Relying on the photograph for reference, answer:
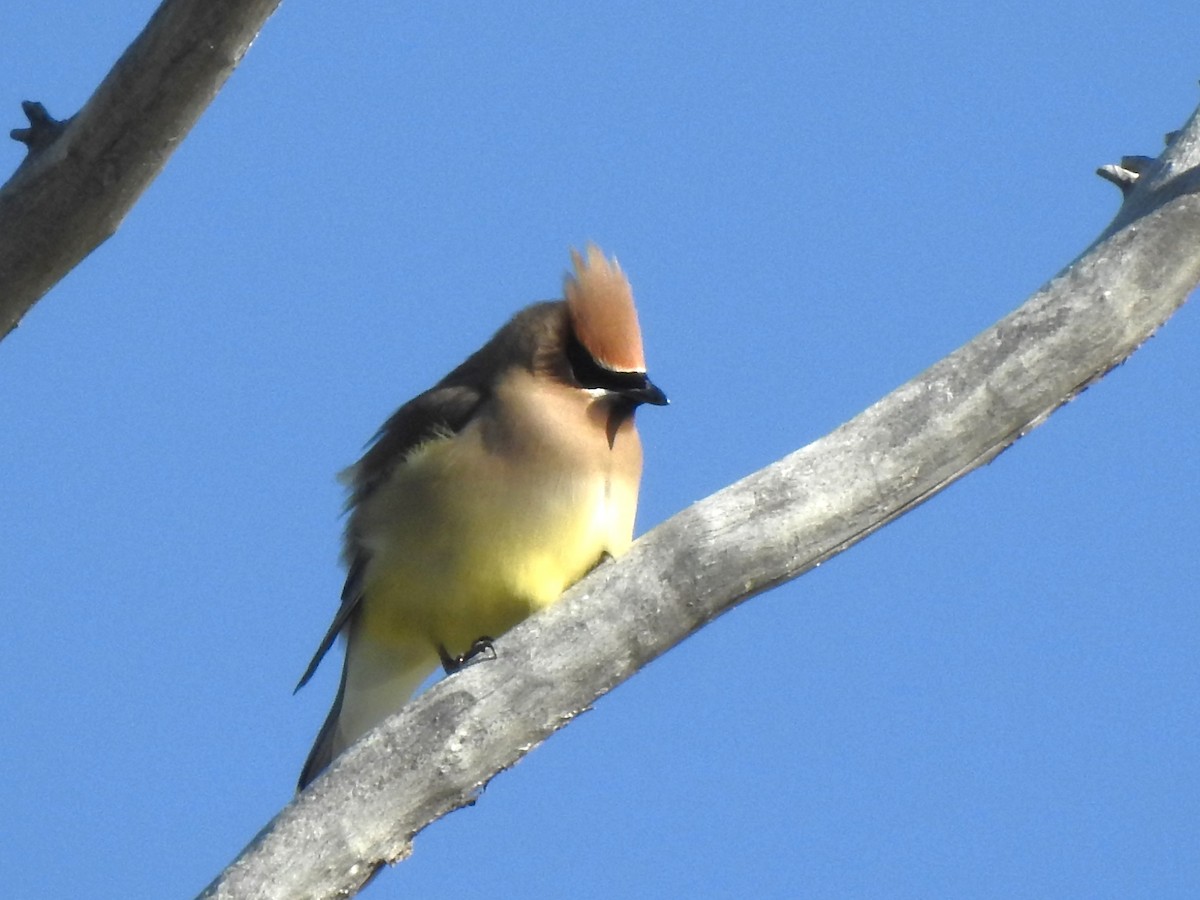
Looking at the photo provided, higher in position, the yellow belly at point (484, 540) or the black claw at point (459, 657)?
the yellow belly at point (484, 540)

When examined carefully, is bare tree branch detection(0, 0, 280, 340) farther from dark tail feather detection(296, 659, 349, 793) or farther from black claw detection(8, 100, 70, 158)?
dark tail feather detection(296, 659, 349, 793)

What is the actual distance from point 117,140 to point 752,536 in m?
1.59

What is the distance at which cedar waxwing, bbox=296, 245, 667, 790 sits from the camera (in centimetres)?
481

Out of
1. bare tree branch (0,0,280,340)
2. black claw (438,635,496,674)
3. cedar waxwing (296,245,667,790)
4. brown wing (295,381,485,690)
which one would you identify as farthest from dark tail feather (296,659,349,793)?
bare tree branch (0,0,280,340)

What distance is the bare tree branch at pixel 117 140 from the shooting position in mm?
3400

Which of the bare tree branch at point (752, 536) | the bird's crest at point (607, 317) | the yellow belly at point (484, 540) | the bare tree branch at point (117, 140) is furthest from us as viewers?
the bird's crest at point (607, 317)

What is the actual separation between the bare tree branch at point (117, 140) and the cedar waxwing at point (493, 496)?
1.67 meters

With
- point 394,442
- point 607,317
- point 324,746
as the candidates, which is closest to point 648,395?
point 607,317

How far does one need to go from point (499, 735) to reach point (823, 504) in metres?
0.90

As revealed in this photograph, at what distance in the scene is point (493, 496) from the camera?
4859 mm

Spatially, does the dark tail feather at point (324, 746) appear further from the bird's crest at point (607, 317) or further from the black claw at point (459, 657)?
the bird's crest at point (607, 317)

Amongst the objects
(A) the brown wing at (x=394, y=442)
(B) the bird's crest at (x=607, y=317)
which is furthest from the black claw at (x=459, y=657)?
(B) the bird's crest at (x=607, y=317)

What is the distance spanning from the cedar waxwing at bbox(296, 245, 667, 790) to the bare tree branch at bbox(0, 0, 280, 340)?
5.48ft

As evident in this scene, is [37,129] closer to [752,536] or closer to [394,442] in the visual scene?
[752,536]
